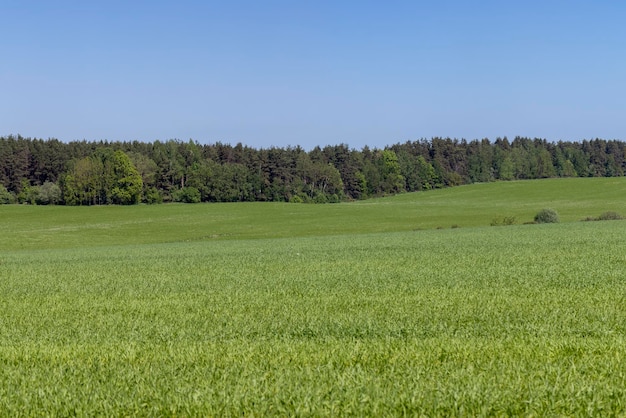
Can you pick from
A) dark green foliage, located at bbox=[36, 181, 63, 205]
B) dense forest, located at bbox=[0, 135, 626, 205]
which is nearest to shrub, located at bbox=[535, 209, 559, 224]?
dense forest, located at bbox=[0, 135, 626, 205]

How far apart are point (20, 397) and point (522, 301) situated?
844 centimetres

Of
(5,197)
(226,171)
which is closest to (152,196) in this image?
(226,171)

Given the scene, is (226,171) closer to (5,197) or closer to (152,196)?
(152,196)

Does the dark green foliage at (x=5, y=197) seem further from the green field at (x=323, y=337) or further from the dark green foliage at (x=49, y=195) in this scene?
the green field at (x=323, y=337)

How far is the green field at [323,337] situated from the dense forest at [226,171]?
90861mm

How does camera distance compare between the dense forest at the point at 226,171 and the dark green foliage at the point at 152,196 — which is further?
the dark green foliage at the point at 152,196

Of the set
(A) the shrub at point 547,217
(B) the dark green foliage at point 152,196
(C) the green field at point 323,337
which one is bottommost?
(A) the shrub at point 547,217

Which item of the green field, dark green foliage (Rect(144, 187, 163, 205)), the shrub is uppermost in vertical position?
dark green foliage (Rect(144, 187, 163, 205))

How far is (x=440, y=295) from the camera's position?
13141 millimetres

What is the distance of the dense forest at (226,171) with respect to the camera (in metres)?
112

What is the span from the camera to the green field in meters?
5.59

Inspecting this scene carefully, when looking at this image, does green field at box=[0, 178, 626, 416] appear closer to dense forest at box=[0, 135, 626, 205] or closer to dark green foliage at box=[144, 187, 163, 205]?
dense forest at box=[0, 135, 626, 205]

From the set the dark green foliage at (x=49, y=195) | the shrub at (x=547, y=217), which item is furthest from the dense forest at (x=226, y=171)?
the shrub at (x=547, y=217)

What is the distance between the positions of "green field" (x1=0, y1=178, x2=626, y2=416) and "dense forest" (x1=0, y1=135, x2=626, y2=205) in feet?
298
